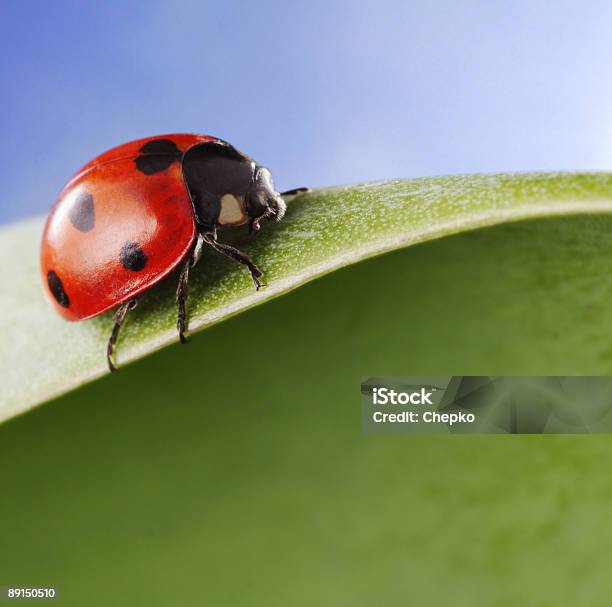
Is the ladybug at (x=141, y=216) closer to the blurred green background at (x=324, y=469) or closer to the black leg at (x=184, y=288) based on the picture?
the black leg at (x=184, y=288)

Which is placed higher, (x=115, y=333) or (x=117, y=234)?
(x=117, y=234)

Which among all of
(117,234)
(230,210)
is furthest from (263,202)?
(117,234)

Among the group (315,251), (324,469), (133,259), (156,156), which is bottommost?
(324,469)

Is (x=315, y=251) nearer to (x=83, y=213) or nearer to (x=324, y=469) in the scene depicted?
(x=324, y=469)

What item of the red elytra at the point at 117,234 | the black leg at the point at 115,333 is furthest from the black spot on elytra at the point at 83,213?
the black leg at the point at 115,333

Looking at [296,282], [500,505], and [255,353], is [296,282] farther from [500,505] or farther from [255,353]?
[500,505]

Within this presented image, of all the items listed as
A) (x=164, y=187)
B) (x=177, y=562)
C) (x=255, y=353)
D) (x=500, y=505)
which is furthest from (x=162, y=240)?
(x=500, y=505)

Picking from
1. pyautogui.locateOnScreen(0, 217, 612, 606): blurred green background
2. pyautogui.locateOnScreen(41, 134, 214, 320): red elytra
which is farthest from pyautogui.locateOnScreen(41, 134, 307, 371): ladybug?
pyautogui.locateOnScreen(0, 217, 612, 606): blurred green background
